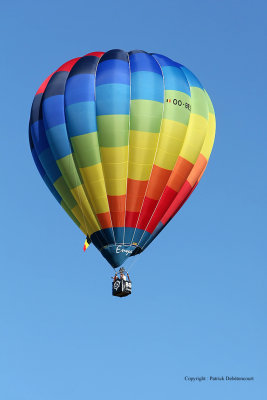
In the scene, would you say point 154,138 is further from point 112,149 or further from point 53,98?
point 53,98

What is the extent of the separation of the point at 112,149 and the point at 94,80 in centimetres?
260

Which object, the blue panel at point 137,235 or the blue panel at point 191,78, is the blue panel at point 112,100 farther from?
the blue panel at point 137,235

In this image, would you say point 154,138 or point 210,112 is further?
point 210,112

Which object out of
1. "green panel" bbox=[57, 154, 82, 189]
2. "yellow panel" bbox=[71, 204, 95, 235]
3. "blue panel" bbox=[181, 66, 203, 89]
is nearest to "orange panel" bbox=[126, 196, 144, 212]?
"yellow panel" bbox=[71, 204, 95, 235]

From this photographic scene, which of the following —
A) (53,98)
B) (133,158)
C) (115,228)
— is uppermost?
(53,98)

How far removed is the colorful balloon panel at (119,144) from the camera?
36.0 m

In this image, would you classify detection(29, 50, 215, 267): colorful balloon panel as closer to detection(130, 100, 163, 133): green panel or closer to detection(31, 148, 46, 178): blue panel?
detection(130, 100, 163, 133): green panel

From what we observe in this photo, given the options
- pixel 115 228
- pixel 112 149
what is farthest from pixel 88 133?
pixel 115 228

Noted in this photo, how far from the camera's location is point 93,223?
1439 inches

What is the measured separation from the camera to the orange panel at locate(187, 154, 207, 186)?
3778 cm

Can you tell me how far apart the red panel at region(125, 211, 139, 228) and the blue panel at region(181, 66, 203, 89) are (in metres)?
5.39

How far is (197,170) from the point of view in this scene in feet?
125

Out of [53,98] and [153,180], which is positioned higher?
[53,98]

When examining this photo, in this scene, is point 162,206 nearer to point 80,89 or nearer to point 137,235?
point 137,235
